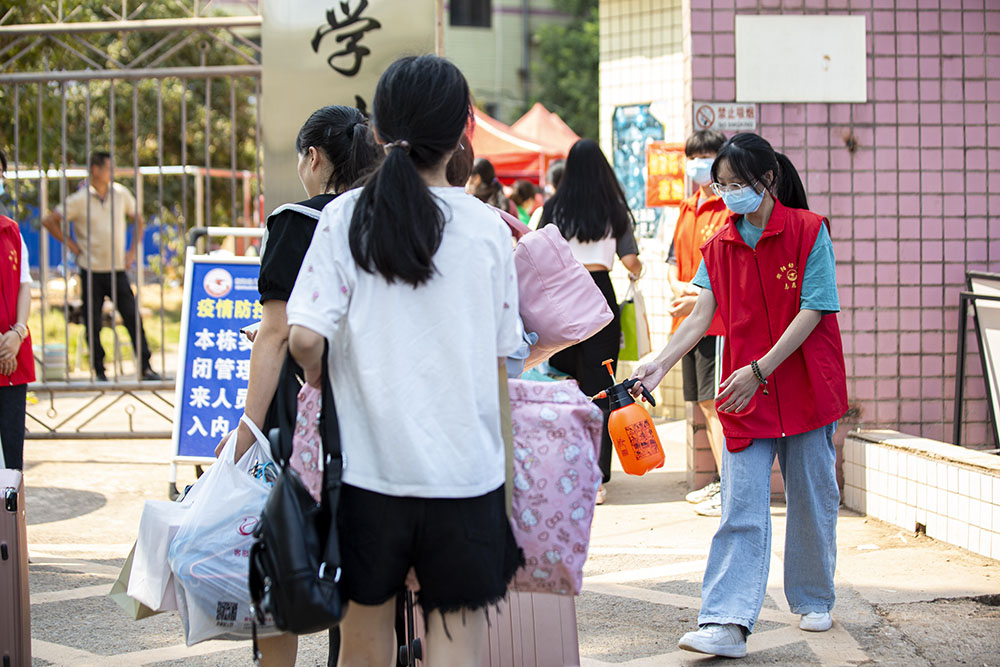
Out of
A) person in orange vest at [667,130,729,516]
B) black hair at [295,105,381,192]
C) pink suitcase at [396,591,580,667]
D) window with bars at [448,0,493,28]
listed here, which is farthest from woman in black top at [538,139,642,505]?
window with bars at [448,0,493,28]

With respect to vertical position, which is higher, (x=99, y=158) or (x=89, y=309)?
(x=99, y=158)

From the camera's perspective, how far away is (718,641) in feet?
12.2

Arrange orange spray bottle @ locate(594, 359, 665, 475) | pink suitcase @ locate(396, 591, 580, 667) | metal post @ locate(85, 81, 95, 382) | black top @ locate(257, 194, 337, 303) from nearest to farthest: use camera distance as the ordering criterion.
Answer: black top @ locate(257, 194, 337, 303)
pink suitcase @ locate(396, 591, 580, 667)
orange spray bottle @ locate(594, 359, 665, 475)
metal post @ locate(85, 81, 95, 382)

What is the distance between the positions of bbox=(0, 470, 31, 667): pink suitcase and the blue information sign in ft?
8.86

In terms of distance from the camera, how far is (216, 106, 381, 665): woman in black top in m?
2.85

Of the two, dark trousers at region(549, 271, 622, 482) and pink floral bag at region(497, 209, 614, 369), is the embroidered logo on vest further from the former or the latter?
dark trousers at region(549, 271, 622, 482)

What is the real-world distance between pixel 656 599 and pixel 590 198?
251 centimetres

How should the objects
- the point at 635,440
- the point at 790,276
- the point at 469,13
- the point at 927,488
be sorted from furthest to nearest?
1. the point at 469,13
2. the point at 927,488
3. the point at 790,276
4. the point at 635,440

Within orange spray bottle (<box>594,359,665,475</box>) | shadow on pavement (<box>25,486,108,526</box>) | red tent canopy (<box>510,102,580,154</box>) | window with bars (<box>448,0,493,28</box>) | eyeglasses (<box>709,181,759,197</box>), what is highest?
window with bars (<box>448,0,493,28</box>)

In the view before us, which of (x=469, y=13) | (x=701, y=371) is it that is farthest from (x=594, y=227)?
(x=469, y=13)

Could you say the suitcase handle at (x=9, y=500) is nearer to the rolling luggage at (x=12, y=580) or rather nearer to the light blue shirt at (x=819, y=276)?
the rolling luggage at (x=12, y=580)

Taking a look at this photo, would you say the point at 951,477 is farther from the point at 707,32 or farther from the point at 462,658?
the point at 462,658

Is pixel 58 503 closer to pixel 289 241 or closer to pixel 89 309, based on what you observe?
pixel 89 309

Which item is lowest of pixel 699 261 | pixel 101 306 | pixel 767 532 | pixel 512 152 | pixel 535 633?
pixel 535 633
